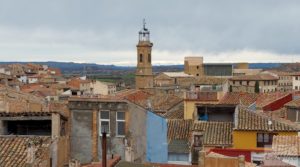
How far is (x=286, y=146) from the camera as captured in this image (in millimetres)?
24609

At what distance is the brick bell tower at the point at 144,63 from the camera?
107 m

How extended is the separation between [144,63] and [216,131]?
247 feet

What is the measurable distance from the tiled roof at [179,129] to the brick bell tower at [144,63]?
69.2 meters

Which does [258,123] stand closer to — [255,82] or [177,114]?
[177,114]

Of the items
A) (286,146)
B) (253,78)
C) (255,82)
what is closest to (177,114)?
(286,146)

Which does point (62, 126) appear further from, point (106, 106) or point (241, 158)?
point (241, 158)

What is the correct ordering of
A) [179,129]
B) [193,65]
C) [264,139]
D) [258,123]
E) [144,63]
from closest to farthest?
[264,139] < [258,123] < [179,129] < [144,63] < [193,65]

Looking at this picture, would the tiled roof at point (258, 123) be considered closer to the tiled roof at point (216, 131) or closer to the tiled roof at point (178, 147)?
the tiled roof at point (216, 131)

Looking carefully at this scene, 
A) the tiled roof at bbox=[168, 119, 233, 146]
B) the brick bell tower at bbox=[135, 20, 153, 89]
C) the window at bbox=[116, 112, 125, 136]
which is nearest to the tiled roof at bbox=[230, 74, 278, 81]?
the brick bell tower at bbox=[135, 20, 153, 89]

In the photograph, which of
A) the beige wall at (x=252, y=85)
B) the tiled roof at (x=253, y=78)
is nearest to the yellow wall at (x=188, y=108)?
the beige wall at (x=252, y=85)

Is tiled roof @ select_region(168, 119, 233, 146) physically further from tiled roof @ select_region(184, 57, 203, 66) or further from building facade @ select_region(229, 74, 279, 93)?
tiled roof @ select_region(184, 57, 203, 66)

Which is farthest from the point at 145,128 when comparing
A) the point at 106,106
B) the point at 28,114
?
the point at 28,114

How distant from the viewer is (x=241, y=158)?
19016 millimetres

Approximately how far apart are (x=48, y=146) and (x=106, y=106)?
3.44 metres
